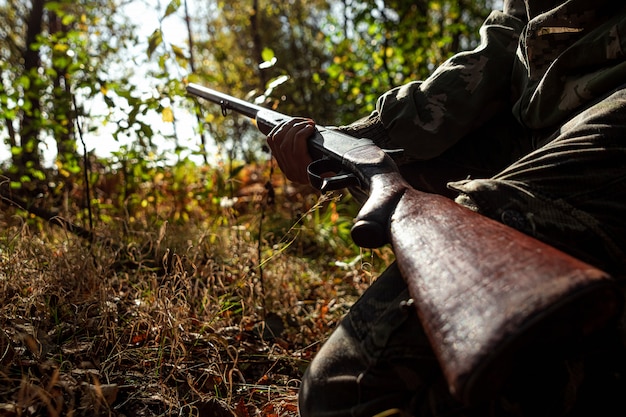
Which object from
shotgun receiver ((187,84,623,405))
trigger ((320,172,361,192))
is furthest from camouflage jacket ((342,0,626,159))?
shotgun receiver ((187,84,623,405))

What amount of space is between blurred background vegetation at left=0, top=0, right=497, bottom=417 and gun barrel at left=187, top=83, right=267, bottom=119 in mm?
115

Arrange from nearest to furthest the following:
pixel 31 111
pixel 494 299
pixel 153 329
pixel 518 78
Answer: pixel 494 299
pixel 518 78
pixel 153 329
pixel 31 111

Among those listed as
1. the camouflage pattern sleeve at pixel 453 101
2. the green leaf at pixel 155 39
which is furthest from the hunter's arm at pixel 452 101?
the green leaf at pixel 155 39

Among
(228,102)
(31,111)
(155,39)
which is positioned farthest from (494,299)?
(31,111)

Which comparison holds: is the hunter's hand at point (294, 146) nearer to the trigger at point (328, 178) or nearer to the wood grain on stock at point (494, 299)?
the trigger at point (328, 178)

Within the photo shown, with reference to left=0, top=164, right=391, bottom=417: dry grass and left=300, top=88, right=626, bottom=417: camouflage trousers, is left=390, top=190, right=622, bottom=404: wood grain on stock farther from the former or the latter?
left=0, top=164, right=391, bottom=417: dry grass

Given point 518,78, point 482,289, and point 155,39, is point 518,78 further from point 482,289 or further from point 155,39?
point 155,39

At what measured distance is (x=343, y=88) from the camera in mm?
6562

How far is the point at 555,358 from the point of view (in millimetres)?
1344

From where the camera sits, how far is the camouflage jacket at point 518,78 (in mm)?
1912

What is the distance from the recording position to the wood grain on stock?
3.64ft

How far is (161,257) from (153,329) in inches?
43.2

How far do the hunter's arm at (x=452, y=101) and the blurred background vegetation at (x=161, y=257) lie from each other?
0.61 m

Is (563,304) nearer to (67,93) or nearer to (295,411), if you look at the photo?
(295,411)
